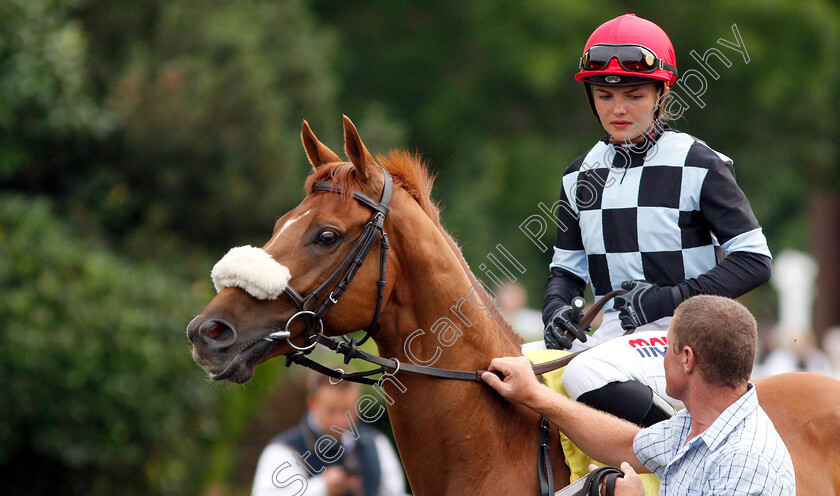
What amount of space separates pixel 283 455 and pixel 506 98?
35.0 ft

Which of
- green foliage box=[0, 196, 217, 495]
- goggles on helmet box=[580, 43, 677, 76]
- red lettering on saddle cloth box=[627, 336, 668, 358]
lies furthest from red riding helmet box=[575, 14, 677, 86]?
green foliage box=[0, 196, 217, 495]

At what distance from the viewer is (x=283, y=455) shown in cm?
509

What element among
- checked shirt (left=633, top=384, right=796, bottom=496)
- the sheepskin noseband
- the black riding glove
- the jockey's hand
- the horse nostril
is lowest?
checked shirt (left=633, top=384, right=796, bottom=496)

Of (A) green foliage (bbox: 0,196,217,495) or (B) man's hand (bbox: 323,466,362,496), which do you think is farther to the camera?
(A) green foliage (bbox: 0,196,217,495)

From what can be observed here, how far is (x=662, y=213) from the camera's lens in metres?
3.14

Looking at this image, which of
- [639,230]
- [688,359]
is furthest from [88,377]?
[688,359]

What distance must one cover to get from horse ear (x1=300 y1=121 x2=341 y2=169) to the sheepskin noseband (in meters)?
0.51

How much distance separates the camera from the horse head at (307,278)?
273cm

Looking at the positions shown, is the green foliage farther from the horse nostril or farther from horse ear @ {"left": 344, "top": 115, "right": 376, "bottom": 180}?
horse ear @ {"left": 344, "top": 115, "right": 376, "bottom": 180}

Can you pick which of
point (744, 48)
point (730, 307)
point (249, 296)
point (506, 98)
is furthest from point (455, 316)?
point (506, 98)

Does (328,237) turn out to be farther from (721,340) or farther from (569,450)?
(721,340)

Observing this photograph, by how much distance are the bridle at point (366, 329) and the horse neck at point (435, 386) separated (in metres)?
0.05

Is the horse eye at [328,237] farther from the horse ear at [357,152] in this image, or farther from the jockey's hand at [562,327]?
the jockey's hand at [562,327]

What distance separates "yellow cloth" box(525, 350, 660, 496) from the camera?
2.92 meters
